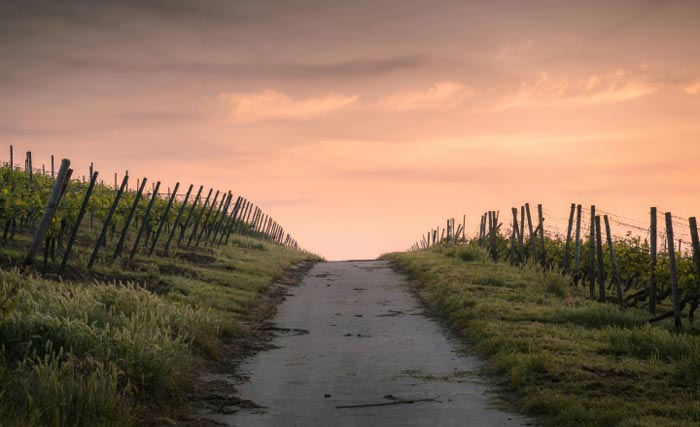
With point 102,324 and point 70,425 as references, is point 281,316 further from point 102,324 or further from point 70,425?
point 70,425

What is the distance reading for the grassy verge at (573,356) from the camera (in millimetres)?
7836

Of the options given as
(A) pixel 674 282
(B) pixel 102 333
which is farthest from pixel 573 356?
(B) pixel 102 333

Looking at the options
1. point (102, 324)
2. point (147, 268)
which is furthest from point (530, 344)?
point (147, 268)

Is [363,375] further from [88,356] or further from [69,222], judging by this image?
[69,222]

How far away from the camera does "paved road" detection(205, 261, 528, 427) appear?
26.0ft

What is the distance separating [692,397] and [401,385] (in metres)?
3.32

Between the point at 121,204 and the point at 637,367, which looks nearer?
the point at 637,367

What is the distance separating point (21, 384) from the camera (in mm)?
7273

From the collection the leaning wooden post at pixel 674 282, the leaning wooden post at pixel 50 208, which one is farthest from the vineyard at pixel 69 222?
the leaning wooden post at pixel 674 282

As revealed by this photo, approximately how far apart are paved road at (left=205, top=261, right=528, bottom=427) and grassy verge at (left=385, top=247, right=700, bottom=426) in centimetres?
Result: 47

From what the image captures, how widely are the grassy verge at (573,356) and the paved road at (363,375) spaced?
1.54 ft

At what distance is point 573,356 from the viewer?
10.5m

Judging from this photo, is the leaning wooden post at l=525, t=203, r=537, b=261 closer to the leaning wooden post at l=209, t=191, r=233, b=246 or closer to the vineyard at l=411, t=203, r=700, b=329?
the vineyard at l=411, t=203, r=700, b=329

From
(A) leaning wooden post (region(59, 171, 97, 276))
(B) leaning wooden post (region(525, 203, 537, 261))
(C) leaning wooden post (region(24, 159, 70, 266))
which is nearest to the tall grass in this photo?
(C) leaning wooden post (region(24, 159, 70, 266))
